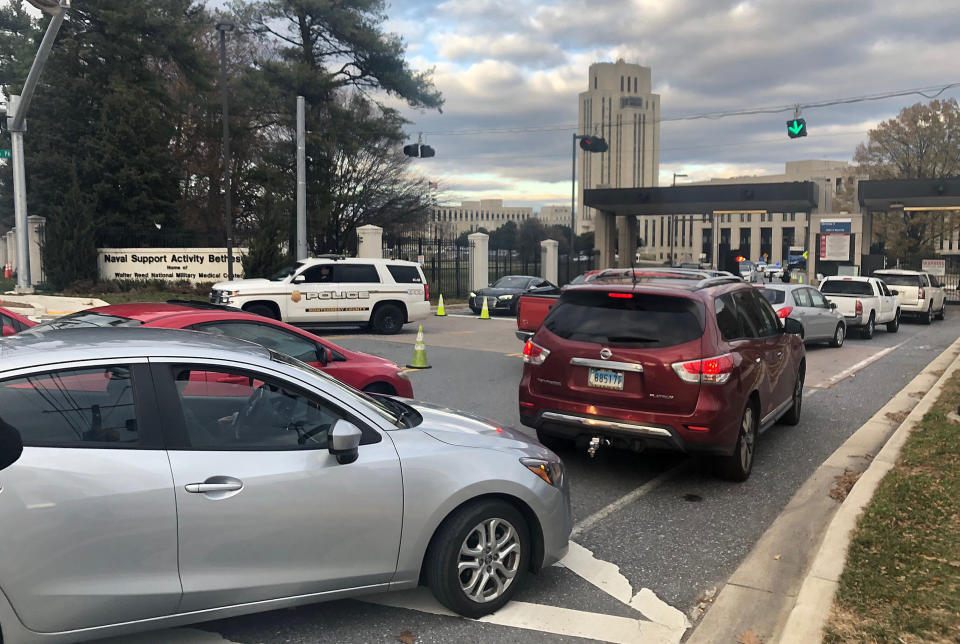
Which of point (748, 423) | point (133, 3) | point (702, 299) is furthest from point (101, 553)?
point (133, 3)

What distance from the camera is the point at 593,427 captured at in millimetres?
6211

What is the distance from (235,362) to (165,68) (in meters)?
42.6

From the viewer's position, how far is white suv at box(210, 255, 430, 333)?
56.9 ft

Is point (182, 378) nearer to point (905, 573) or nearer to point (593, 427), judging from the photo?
point (593, 427)

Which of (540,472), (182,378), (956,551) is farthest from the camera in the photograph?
(956,551)

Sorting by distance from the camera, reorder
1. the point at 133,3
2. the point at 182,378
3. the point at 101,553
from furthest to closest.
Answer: the point at 133,3 → the point at 182,378 → the point at 101,553

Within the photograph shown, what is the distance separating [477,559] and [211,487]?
1448 millimetres

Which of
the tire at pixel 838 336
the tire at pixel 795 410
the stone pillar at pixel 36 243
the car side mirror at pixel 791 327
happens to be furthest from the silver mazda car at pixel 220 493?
the stone pillar at pixel 36 243

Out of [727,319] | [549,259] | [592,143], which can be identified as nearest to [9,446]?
[727,319]

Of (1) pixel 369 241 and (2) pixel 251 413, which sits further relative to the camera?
(1) pixel 369 241

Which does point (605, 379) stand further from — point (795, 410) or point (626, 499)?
point (795, 410)

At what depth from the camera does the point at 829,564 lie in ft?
14.5

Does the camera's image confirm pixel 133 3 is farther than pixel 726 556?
Yes

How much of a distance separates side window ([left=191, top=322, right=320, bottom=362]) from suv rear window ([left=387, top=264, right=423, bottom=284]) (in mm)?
11502
